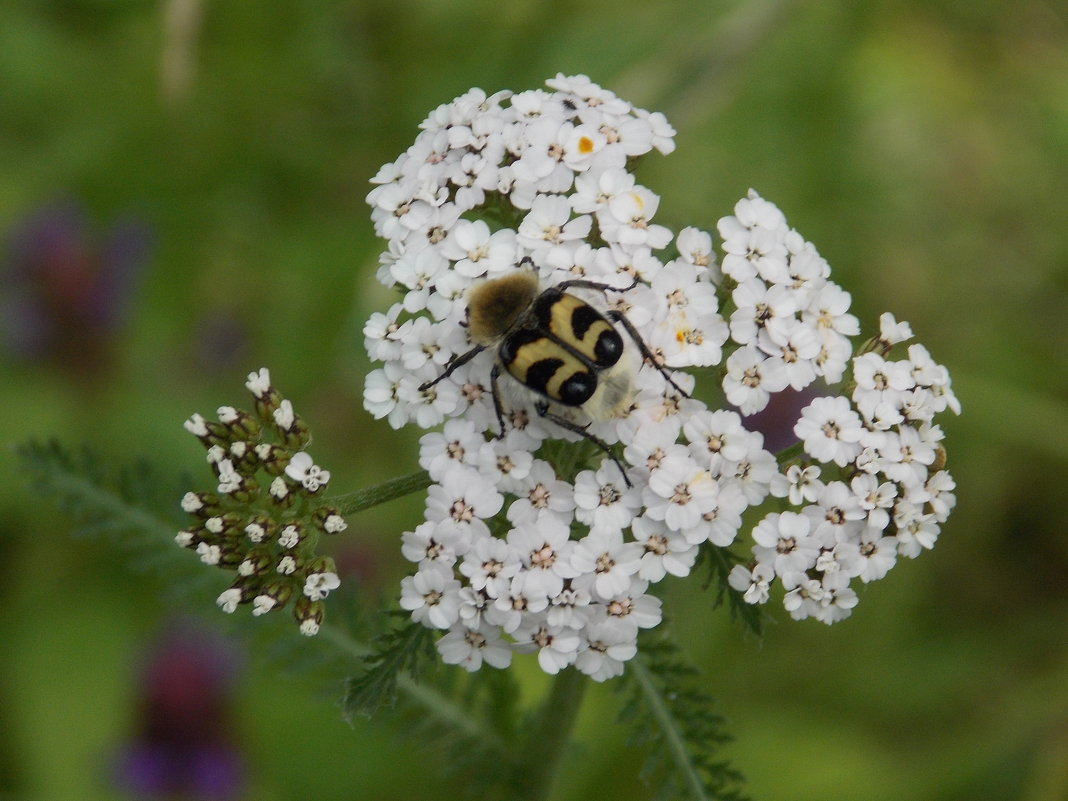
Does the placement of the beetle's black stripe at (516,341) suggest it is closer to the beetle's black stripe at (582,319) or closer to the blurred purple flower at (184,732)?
the beetle's black stripe at (582,319)

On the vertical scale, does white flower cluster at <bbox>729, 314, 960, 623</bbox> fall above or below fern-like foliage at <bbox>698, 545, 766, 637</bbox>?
above

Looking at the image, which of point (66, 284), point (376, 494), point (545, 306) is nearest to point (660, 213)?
point (545, 306)

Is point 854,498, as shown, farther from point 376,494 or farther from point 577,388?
point 376,494

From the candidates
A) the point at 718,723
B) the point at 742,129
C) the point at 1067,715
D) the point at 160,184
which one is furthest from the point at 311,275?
the point at 1067,715

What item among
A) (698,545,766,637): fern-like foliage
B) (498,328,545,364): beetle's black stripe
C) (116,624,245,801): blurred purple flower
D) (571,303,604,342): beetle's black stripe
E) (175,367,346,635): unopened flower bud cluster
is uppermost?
(571,303,604,342): beetle's black stripe

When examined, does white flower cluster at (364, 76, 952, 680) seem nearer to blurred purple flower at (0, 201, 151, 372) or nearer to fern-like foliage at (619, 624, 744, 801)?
fern-like foliage at (619, 624, 744, 801)

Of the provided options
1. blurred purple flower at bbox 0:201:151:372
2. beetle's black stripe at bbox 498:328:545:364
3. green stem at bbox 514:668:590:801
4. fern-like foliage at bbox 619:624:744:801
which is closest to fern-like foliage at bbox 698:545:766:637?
fern-like foliage at bbox 619:624:744:801

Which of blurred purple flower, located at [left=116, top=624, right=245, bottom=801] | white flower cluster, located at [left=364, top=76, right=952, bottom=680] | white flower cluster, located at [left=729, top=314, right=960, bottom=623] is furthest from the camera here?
blurred purple flower, located at [left=116, top=624, right=245, bottom=801]
